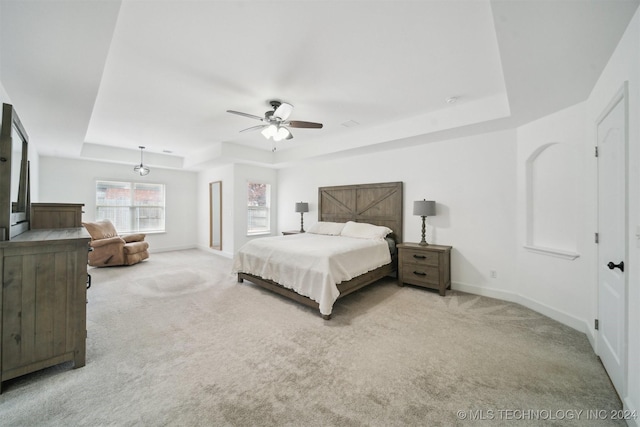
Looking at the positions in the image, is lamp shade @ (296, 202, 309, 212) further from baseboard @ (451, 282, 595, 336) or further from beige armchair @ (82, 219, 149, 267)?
beige armchair @ (82, 219, 149, 267)

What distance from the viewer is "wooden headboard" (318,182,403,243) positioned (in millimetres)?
4723

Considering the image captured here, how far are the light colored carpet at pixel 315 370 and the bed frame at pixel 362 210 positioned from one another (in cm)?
39

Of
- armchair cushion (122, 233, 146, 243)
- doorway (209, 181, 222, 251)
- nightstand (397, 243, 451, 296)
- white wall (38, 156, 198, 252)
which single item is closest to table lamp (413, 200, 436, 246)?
nightstand (397, 243, 451, 296)

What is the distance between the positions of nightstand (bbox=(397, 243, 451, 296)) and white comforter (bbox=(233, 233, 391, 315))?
330 millimetres

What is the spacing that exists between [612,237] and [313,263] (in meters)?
2.66

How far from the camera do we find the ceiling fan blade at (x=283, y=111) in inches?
117

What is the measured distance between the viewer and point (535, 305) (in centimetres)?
316

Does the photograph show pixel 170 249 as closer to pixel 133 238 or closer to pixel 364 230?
pixel 133 238

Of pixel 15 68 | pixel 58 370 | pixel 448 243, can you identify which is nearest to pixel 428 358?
pixel 448 243

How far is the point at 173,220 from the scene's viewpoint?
24.4 ft

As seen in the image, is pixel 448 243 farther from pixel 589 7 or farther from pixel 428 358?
pixel 589 7

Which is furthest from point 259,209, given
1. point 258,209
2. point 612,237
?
point 612,237

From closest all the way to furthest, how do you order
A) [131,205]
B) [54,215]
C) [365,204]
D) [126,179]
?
[54,215] < [365,204] < [126,179] < [131,205]

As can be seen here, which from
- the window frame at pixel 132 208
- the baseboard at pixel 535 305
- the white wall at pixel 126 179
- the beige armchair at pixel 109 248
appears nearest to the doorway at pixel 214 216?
the white wall at pixel 126 179
